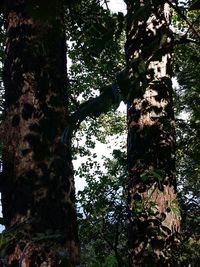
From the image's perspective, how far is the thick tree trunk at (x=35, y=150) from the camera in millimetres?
2592

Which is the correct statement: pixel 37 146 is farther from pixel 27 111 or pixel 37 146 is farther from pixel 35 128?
pixel 27 111

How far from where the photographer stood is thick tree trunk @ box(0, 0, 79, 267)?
259 cm

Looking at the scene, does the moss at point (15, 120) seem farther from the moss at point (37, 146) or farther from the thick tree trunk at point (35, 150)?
the moss at point (37, 146)

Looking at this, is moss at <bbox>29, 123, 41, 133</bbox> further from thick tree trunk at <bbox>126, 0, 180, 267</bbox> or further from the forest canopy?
thick tree trunk at <bbox>126, 0, 180, 267</bbox>

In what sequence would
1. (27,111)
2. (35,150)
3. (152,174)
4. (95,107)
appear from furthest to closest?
1. (152,174)
2. (27,111)
3. (35,150)
4. (95,107)

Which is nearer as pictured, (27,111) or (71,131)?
(71,131)

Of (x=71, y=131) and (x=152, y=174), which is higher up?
(x=152, y=174)

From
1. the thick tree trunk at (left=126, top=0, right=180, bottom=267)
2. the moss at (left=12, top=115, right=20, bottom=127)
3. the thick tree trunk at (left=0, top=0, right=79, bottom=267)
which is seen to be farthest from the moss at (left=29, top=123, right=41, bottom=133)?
the thick tree trunk at (left=126, top=0, right=180, bottom=267)

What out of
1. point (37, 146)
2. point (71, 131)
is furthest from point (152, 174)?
point (71, 131)

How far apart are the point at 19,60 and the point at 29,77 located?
0.16 metres

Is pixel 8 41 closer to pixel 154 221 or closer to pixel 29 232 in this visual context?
pixel 29 232

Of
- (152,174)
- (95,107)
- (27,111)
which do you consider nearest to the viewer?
(95,107)

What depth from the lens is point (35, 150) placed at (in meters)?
2.81

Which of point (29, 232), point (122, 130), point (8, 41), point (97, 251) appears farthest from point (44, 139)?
point (122, 130)
